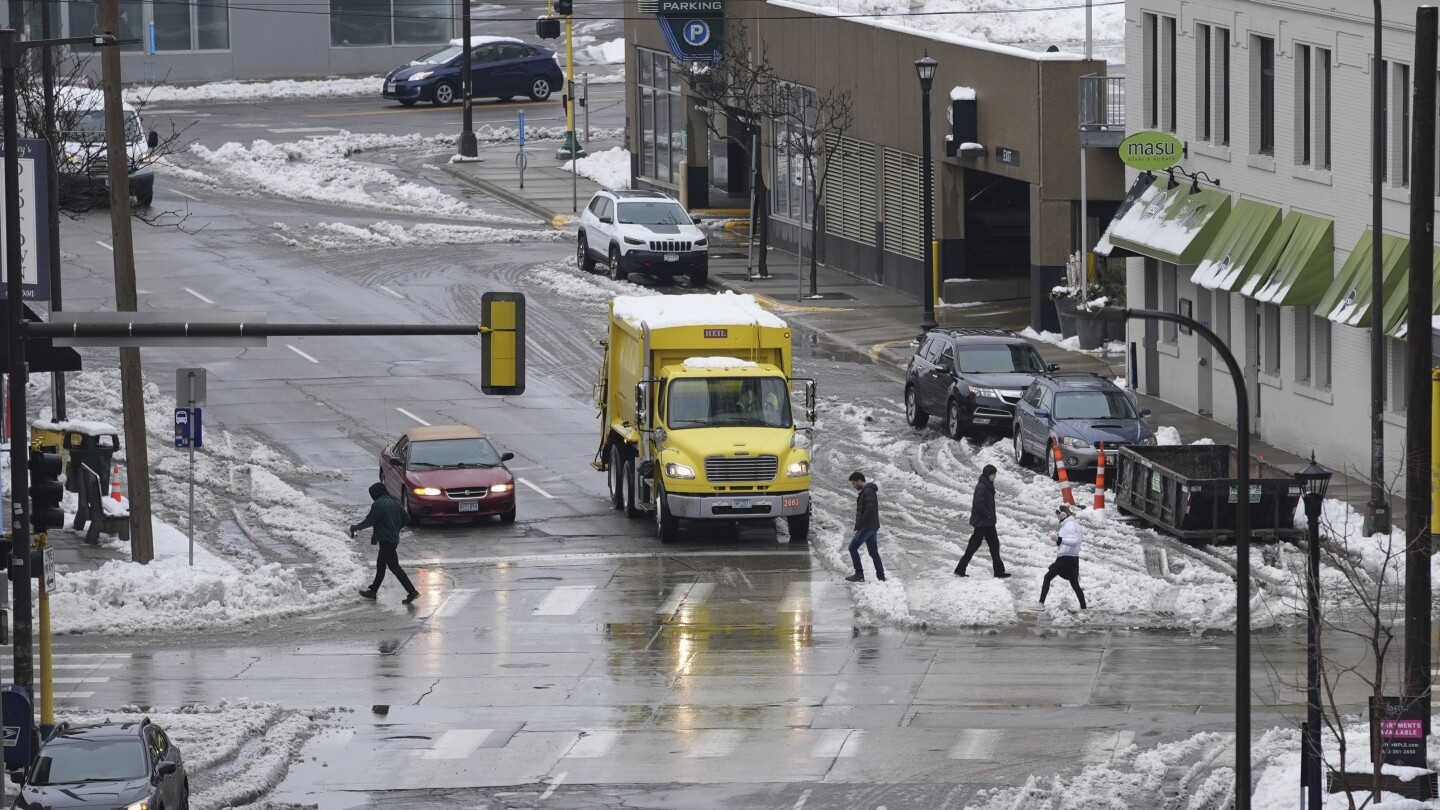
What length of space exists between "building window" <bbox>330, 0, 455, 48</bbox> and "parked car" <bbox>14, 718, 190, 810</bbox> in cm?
7020

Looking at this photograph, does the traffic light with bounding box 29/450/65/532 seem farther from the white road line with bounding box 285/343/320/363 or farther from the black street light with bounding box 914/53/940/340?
the black street light with bounding box 914/53/940/340

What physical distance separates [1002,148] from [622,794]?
30.3 metres

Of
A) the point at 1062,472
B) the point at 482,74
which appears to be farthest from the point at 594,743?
the point at 482,74

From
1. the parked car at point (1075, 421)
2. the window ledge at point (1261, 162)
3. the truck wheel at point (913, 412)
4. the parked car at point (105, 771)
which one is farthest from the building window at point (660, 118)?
the parked car at point (105, 771)

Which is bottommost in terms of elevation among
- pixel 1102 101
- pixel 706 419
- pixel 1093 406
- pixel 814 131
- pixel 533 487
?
pixel 533 487

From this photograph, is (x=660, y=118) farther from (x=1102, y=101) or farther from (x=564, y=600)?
(x=564, y=600)

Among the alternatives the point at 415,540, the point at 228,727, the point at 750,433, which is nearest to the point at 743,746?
the point at 228,727

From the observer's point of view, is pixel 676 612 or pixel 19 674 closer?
pixel 19 674

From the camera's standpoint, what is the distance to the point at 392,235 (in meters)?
58.9

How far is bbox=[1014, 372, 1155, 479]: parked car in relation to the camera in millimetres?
34656

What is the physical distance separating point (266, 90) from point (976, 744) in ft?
219

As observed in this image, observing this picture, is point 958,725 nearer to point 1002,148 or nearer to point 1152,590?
point 1152,590

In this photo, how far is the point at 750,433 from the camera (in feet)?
105

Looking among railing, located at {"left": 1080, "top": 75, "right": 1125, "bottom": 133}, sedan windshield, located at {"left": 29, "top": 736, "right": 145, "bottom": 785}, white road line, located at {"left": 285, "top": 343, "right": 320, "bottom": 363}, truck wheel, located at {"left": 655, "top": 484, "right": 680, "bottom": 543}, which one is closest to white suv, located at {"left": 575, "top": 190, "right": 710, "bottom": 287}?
white road line, located at {"left": 285, "top": 343, "right": 320, "bottom": 363}
